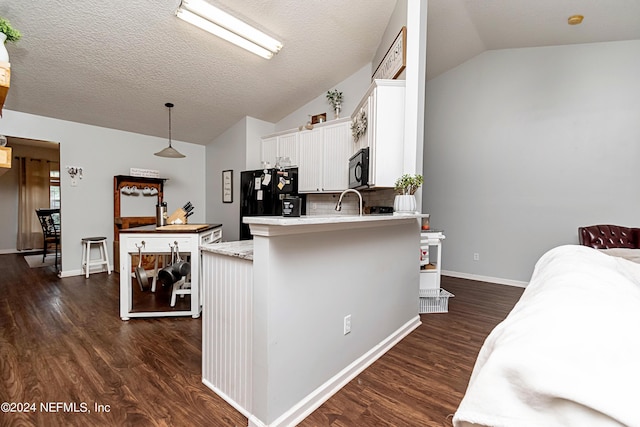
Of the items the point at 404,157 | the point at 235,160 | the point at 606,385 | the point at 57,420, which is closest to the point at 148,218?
the point at 235,160

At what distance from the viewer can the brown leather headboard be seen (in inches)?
121

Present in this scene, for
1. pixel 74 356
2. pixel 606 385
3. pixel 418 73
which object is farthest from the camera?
pixel 418 73

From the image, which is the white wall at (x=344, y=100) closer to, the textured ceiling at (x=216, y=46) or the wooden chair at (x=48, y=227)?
the textured ceiling at (x=216, y=46)

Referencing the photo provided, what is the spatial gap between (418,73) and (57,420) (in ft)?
11.5

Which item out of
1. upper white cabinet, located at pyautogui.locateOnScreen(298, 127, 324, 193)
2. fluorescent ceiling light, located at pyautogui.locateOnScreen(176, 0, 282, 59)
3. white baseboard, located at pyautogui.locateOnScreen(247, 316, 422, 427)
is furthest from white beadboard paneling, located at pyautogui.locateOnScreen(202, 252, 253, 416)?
upper white cabinet, located at pyautogui.locateOnScreen(298, 127, 324, 193)

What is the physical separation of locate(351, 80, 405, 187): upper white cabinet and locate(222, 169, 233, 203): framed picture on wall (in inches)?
126

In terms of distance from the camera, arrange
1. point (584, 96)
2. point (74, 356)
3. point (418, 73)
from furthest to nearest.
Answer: point (584, 96) → point (418, 73) → point (74, 356)

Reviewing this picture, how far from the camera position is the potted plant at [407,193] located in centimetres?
245

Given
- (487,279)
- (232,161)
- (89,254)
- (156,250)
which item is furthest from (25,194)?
(487,279)

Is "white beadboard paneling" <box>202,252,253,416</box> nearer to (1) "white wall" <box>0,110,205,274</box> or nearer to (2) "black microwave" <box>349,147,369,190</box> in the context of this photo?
(2) "black microwave" <box>349,147,369,190</box>

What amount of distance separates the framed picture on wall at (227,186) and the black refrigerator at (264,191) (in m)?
0.57

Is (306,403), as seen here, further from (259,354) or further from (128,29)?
(128,29)

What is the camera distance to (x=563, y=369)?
453 millimetres

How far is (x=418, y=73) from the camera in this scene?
2.68 meters
